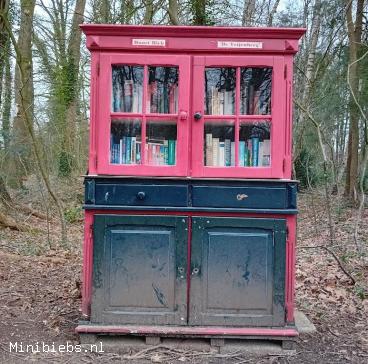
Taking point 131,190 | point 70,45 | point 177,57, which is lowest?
point 131,190

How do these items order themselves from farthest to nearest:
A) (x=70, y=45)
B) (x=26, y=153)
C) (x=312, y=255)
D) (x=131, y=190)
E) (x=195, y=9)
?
1. (x=70, y=45)
2. (x=26, y=153)
3. (x=195, y=9)
4. (x=312, y=255)
5. (x=131, y=190)

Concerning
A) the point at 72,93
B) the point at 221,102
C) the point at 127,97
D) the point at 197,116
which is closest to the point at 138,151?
the point at 127,97

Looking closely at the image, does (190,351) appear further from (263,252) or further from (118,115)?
(118,115)

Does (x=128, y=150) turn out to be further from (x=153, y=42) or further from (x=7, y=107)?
(x=7, y=107)

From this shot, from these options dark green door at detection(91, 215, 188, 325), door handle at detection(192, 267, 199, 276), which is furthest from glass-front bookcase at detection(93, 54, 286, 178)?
door handle at detection(192, 267, 199, 276)

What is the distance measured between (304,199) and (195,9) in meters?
8.85

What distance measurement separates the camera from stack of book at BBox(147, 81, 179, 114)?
3.78 metres

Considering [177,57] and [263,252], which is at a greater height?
[177,57]

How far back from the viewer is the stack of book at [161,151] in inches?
148

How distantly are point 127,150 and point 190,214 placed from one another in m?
0.70

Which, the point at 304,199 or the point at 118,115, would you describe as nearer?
the point at 118,115

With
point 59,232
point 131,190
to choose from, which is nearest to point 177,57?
point 131,190

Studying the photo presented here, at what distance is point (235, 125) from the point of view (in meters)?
3.77

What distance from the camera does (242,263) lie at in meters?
3.67
